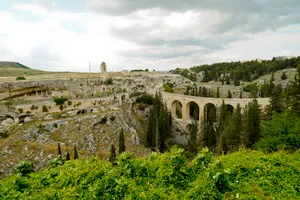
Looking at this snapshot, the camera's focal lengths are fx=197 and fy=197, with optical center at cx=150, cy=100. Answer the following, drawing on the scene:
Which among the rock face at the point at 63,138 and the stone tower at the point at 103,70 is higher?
the stone tower at the point at 103,70

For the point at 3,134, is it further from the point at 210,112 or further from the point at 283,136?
the point at 210,112

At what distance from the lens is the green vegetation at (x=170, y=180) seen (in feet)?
18.1

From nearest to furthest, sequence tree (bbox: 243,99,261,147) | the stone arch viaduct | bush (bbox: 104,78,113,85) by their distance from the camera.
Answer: tree (bbox: 243,99,261,147) → the stone arch viaduct → bush (bbox: 104,78,113,85)

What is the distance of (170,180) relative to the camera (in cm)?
636

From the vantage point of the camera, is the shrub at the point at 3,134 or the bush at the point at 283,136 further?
the shrub at the point at 3,134

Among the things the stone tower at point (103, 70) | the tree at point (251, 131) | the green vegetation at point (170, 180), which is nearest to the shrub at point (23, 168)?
the green vegetation at point (170, 180)

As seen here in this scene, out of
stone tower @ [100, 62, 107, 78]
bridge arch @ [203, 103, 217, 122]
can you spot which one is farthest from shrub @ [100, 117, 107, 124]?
stone tower @ [100, 62, 107, 78]

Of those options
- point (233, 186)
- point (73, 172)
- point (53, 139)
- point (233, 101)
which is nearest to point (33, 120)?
point (53, 139)

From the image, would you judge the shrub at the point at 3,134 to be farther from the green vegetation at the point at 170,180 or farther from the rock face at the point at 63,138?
the green vegetation at the point at 170,180

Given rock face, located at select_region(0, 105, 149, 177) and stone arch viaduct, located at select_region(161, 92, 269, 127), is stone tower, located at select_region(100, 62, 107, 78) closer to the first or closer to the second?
stone arch viaduct, located at select_region(161, 92, 269, 127)

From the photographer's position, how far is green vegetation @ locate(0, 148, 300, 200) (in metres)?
5.53

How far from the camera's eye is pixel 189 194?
17.8 feet

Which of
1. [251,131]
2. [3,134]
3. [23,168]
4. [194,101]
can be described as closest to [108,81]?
[194,101]

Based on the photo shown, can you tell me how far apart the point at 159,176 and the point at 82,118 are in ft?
82.4
